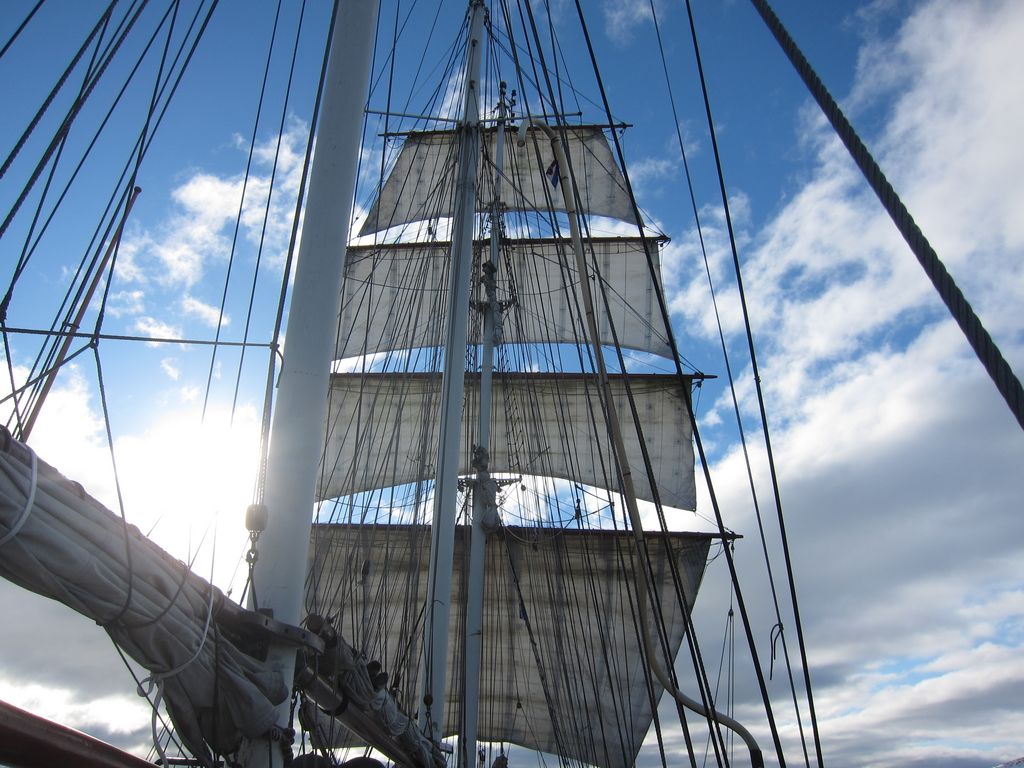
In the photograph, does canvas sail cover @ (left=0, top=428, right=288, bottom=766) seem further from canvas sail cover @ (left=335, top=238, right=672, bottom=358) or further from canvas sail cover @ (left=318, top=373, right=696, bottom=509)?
canvas sail cover @ (left=335, top=238, right=672, bottom=358)

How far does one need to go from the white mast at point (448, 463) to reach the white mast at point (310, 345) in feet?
11.8

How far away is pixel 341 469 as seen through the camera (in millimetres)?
22297

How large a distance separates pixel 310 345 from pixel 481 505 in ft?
30.5

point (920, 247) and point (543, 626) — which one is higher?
point (543, 626)

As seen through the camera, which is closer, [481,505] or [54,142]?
[54,142]

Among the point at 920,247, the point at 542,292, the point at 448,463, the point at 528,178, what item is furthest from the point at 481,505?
the point at 528,178

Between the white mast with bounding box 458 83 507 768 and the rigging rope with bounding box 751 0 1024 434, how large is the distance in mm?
7025

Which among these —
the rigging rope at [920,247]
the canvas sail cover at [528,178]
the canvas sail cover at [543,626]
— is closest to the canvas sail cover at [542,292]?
the canvas sail cover at [528,178]

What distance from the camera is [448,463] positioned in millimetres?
7828

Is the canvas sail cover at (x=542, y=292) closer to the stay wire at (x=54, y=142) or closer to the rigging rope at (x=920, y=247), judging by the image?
the stay wire at (x=54, y=142)

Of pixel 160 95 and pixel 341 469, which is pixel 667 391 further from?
pixel 160 95

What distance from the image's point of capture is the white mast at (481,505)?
10855 millimetres

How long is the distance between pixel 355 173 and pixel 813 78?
7.33ft

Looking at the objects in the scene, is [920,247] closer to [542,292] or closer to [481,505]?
[481,505]
